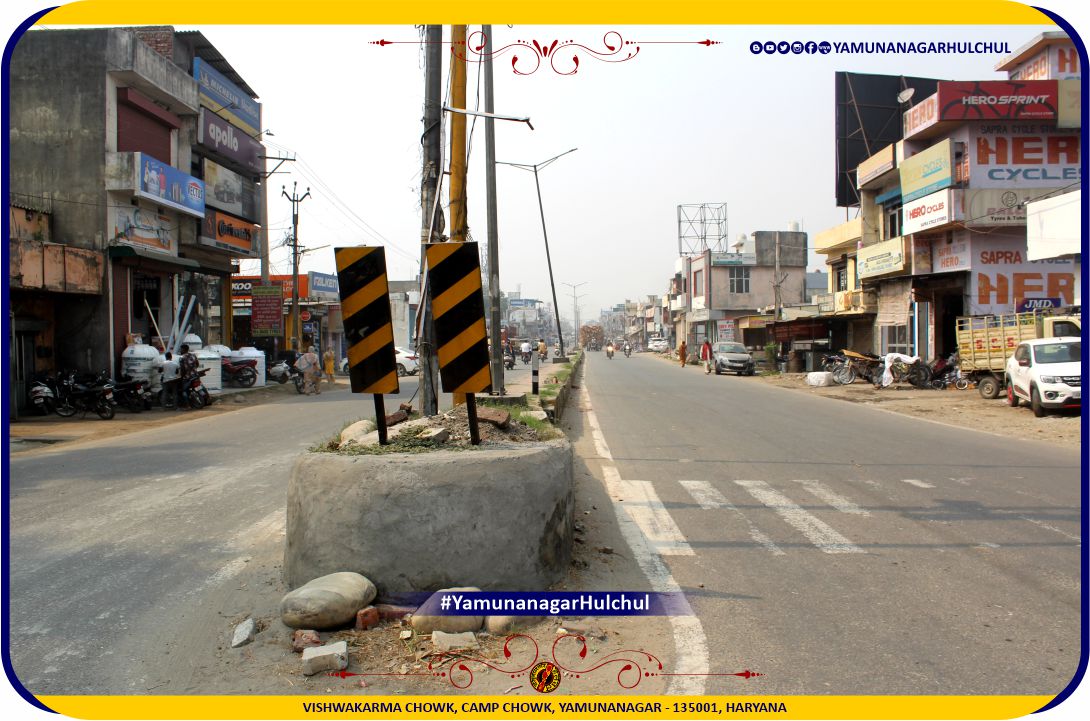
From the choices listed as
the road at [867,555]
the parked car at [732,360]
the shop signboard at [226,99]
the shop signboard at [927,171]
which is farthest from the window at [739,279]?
the road at [867,555]

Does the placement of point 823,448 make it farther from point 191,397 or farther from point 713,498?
point 191,397

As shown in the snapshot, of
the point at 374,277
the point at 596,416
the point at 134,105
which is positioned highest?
the point at 134,105

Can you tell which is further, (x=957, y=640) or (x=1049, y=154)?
(x=1049, y=154)

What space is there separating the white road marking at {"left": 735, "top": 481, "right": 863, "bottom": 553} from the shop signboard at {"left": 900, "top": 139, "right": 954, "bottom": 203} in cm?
1978

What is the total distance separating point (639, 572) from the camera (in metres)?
5.05

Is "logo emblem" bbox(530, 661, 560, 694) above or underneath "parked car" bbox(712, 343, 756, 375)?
underneath

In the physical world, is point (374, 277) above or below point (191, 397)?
above

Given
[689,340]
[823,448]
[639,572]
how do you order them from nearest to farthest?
[639,572] → [823,448] → [689,340]

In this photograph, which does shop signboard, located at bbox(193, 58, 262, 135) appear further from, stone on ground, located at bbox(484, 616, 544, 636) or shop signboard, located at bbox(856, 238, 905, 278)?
stone on ground, located at bbox(484, 616, 544, 636)

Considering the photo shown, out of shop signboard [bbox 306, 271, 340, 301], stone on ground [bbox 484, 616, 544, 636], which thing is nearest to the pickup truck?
stone on ground [bbox 484, 616, 544, 636]

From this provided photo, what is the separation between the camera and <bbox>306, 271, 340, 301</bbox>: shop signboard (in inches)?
1657
